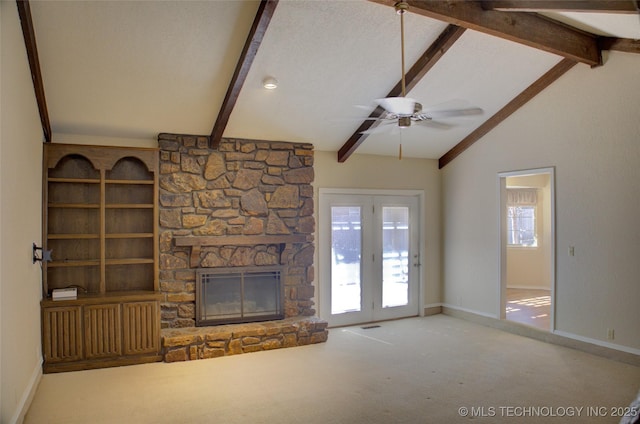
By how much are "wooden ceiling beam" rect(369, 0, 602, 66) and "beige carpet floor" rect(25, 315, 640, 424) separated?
10.4ft

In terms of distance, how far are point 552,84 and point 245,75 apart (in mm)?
3625

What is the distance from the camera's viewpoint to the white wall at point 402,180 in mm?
6148

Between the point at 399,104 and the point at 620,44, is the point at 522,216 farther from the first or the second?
the point at 399,104

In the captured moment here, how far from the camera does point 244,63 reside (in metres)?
3.90

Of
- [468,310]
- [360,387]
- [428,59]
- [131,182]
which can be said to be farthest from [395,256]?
[131,182]

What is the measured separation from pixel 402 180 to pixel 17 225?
4.96 metres

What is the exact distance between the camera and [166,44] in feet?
12.5

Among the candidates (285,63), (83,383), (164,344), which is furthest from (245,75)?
(83,383)

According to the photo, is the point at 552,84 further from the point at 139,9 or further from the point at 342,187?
the point at 139,9

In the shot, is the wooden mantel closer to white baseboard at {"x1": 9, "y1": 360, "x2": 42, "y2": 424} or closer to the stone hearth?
the stone hearth

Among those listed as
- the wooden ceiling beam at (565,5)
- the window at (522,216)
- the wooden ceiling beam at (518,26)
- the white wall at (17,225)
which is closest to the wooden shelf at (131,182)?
the white wall at (17,225)

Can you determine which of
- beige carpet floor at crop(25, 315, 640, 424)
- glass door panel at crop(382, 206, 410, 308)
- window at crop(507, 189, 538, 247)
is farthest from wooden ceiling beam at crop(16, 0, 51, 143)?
window at crop(507, 189, 538, 247)

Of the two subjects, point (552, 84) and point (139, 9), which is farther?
point (552, 84)

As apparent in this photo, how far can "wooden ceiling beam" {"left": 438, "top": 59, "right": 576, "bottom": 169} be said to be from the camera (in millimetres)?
5047
